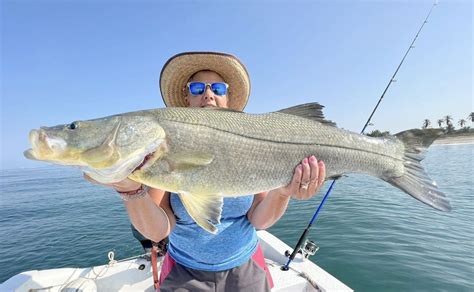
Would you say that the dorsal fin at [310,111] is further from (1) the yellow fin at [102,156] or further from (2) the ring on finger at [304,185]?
(1) the yellow fin at [102,156]

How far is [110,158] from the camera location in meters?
1.95

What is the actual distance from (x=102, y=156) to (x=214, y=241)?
1.14 m

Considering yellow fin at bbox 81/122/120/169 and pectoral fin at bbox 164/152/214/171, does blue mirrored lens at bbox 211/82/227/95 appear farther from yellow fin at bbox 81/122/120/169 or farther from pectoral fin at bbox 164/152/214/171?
yellow fin at bbox 81/122/120/169

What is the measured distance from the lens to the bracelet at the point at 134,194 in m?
2.14

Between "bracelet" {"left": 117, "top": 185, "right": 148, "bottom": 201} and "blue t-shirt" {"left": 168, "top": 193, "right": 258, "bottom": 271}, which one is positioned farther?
"blue t-shirt" {"left": 168, "top": 193, "right": 258, "bottom": 271}

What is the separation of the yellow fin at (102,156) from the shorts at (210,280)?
3.77 ft

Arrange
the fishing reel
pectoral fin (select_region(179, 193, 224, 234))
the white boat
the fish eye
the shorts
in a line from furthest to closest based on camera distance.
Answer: the fishing reel < the white boat < the shorts < pectoral fin (select_region(179, 193, 224, 234)) < the fish eye

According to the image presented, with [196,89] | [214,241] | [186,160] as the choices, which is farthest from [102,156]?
[196,89]

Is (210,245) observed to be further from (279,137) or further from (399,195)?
(399,195)

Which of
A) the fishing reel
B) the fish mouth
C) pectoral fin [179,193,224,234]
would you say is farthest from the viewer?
the fishing reel

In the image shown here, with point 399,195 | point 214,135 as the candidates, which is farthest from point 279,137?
point 399,195

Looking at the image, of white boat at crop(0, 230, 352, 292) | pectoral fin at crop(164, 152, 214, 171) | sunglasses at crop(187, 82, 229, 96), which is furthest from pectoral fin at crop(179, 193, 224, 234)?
white boat at crop(0, 230, 352, 292)

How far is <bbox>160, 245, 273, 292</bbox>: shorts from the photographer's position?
2381mm

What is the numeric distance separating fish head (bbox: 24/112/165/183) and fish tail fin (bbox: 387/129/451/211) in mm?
2229
